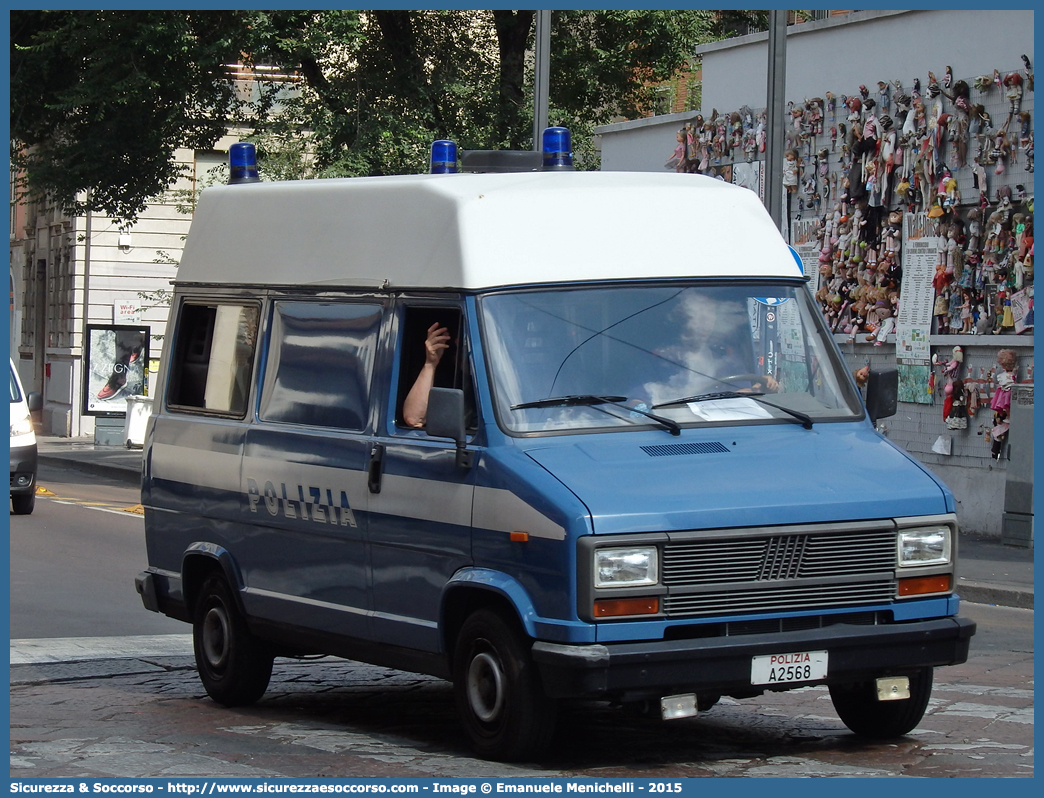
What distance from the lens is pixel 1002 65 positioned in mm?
18406

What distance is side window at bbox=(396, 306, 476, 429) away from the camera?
735 centimetres

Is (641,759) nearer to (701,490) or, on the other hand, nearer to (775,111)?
(701,490)

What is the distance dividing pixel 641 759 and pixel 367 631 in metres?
1.43

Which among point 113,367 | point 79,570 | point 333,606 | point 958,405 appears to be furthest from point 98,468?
point 333,606

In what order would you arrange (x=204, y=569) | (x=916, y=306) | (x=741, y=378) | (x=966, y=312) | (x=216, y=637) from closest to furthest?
(x=741, y=378) → (x=216, y=637) → (x=204, y=569) → (x=966, y=312) → (x=916, y=306)

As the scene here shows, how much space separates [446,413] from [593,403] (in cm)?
63

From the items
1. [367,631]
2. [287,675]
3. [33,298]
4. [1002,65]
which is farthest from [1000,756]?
[33,298]

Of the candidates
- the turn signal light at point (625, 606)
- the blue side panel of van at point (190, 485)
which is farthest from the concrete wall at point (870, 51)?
the turn signal light at point (625, 606)

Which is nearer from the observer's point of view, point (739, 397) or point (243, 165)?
point (739, 397)

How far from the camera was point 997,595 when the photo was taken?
565 inches

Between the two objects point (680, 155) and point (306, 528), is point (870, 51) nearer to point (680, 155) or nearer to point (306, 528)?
point (680, 155)

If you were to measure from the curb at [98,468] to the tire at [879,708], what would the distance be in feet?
70.9

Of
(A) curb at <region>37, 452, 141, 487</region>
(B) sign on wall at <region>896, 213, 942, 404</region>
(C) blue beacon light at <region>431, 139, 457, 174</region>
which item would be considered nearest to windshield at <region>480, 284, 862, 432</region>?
(C) blue beacon light at <region>431, 139, 457, 174</region>

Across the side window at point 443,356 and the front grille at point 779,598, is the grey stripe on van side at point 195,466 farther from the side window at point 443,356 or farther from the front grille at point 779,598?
the front grille at point 779,598
